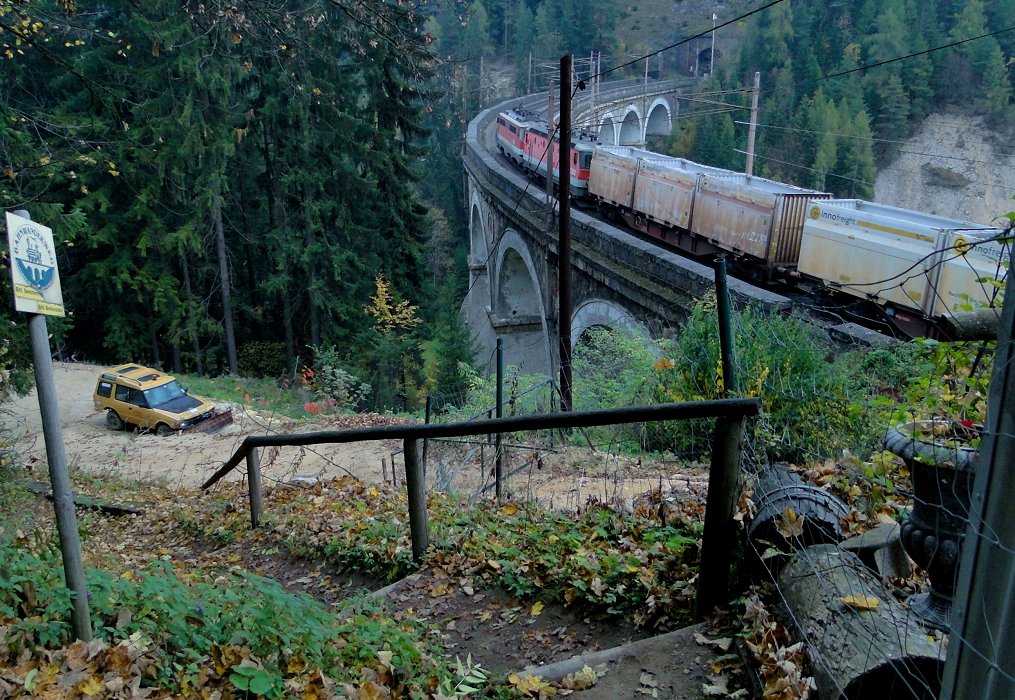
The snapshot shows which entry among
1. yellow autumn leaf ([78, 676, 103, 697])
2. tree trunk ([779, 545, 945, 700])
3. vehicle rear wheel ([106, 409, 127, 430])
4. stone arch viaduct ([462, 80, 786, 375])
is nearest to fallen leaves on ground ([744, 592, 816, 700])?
tree trunk ([779, 545, 945, 700])

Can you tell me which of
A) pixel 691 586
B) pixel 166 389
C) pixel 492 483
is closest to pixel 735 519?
pixel 691 586

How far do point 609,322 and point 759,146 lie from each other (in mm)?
48214

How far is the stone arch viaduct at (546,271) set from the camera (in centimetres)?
1474

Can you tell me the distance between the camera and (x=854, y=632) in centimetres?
221

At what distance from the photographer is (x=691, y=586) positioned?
3.12m

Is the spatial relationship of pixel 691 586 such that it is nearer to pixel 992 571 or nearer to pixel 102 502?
pixel 992 571

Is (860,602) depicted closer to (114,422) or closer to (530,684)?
(530,684)

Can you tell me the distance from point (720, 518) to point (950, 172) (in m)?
66.4

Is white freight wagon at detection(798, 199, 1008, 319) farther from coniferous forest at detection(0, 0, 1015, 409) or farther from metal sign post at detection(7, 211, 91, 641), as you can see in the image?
metal sign post at detection(7, 211, 91, 641)

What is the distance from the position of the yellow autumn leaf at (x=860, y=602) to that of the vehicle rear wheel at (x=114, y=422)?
54.8 ft

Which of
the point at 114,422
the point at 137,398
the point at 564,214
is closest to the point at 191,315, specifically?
the point at 114,422

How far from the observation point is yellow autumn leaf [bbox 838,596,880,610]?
7.55 feet

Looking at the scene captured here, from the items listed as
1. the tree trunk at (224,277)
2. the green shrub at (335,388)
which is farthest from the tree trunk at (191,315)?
the green shrub at (335,388)

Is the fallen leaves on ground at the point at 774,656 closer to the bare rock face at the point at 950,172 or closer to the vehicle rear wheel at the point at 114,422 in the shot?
the vehicle rear wheel at the point at 114,422
